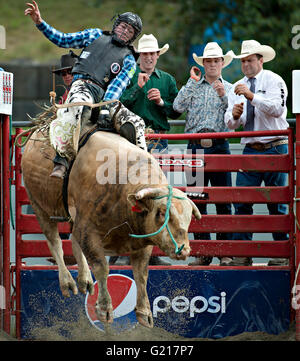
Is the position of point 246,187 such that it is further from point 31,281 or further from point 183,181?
point 31,281

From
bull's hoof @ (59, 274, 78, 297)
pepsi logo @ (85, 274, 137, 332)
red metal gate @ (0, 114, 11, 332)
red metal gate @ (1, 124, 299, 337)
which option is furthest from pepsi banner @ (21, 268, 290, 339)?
bull's hoof @ (59, 274, 78, 297)

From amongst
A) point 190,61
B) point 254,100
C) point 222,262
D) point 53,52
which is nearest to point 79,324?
point 222,262

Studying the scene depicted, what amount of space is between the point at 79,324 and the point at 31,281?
2.17ft

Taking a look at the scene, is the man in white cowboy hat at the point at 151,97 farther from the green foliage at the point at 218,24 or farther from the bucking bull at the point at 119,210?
the green foliage at the point at 218,24

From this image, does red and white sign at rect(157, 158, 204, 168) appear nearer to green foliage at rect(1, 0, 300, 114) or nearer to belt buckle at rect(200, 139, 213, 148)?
belt buckle at rect(200, 139, 213, 148)

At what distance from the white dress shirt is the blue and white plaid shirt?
4.83ft

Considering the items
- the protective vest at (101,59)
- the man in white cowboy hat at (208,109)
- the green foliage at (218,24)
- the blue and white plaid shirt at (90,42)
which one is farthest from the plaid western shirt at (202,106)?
the green foliage at (218,24)

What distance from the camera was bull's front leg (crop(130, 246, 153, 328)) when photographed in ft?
18.3

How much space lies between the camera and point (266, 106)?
23.2ft

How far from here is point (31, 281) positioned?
743cm

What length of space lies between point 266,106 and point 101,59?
1890 mm

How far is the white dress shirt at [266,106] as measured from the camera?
7.12 meters

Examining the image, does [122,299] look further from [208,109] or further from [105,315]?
[208,109]

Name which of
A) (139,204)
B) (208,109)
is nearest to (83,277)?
(139,204)
